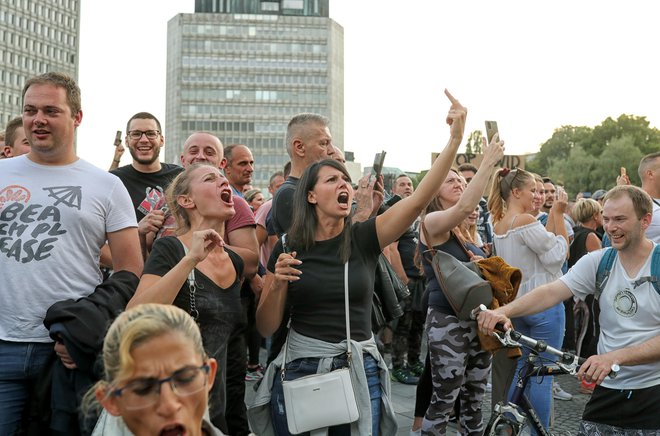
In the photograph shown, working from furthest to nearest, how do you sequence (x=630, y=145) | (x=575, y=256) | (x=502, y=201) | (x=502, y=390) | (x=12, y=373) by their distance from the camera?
(x=630, y=145) < (x=575, y=256) < (x=502, y=201) < (x=502, y=390) < (x=12, y=373)

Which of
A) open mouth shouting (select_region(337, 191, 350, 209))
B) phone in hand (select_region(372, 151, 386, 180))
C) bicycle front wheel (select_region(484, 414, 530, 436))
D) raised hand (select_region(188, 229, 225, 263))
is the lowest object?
bicycle front wheel (select_region(484, 414, 530, 436))

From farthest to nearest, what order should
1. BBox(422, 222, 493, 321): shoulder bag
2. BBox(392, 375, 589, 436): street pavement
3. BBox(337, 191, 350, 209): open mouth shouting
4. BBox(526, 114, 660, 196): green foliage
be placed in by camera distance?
BBox(526, 114, 660, 196): green foliage, BBox(392, 375, 589, 436): street pavement, BBox(422, 222, 493, 321): shoulder bag, BBox(337, 191, 350, 209): open mouth shouting

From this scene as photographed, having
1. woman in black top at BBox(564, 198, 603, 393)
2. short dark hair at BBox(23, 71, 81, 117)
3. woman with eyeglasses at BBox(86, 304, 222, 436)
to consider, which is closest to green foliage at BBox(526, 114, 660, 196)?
woman in black top at BBox(564, 198, 603, 393)

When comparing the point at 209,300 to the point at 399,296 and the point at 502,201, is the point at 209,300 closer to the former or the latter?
the point at 399,296

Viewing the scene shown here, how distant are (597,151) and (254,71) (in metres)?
75.2

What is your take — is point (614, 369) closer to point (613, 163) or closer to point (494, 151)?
point (494, 151)

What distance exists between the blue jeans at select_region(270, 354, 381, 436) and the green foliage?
194 ft

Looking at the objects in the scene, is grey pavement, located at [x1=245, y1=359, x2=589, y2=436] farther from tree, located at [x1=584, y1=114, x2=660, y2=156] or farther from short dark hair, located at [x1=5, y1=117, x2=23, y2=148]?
tree, located at [x1=584, y1=114, x2=660, y2=156]

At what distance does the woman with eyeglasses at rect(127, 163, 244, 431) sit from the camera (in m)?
3.12

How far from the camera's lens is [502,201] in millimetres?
5648

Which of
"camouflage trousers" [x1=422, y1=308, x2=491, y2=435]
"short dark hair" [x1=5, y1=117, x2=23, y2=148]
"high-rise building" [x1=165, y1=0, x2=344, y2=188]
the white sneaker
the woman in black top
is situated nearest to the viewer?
"camouflage trousers" [x1=422, y1=308, x2=491, y2=435]

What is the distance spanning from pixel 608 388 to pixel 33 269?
293 centimetres

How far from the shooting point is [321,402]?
3.38m

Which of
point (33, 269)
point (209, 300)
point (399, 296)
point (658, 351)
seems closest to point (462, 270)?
point (399, 296)
